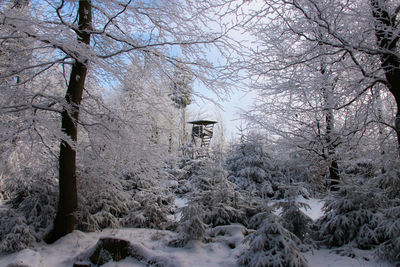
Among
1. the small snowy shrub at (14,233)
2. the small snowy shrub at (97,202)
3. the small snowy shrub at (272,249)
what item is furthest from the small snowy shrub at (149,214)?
the small snowy shrub at (272,249)

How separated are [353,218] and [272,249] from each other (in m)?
2.06

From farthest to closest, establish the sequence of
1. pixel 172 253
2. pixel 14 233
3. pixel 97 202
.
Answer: pixel 97 202 < pixel 14 233 < pixel 172 253

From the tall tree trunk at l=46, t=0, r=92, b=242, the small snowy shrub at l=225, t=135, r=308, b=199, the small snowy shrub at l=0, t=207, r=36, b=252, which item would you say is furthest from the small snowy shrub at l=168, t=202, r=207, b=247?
the small snowy shrub at l=225, t=135, r=308, b=199

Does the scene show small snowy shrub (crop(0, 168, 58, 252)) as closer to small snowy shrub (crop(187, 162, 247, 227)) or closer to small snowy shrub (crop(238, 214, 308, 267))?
small snowy shrub (crop(187, 162, 247, 227))

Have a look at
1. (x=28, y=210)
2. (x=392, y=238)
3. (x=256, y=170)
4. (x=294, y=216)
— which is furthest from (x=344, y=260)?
(x=256, y=170)

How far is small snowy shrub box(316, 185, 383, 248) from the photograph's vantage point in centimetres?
429

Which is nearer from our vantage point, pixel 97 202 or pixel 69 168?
pixel 69 168

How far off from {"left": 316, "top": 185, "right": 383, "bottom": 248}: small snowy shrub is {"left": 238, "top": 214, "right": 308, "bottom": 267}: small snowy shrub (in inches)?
61.0

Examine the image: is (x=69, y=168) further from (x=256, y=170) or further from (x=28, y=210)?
(x=256, y=170)

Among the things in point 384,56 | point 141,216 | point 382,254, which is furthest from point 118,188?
point 384,56

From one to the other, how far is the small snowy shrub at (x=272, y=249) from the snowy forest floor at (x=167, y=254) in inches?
18.7

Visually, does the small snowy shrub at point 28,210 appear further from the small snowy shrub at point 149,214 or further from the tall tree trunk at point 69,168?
the small snowy shrub at point 149,214

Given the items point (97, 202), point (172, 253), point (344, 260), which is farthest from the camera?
point (97, 202)

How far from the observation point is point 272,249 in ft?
11.3
